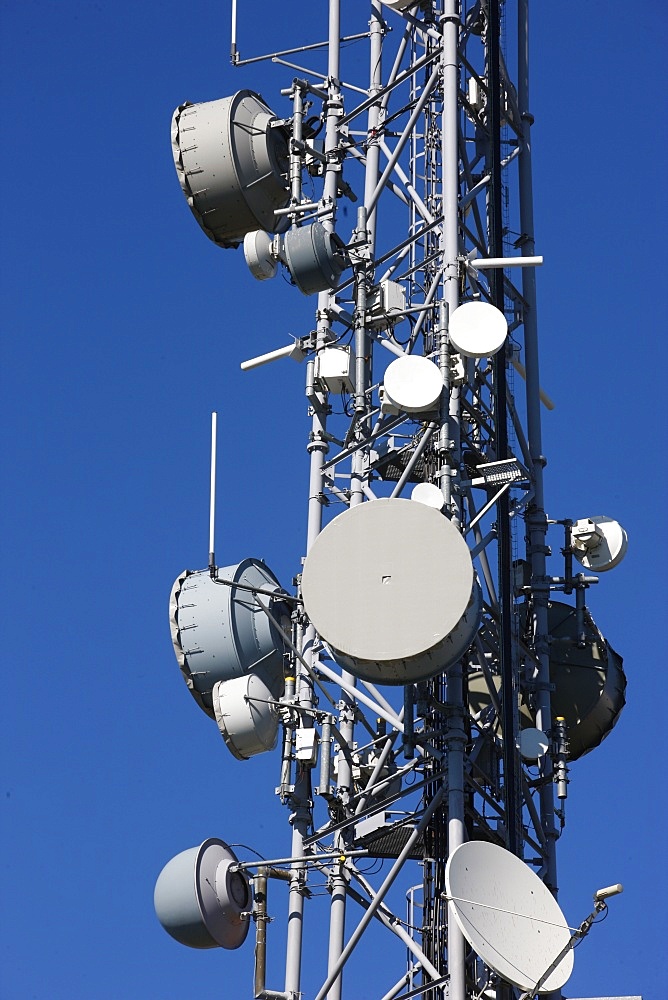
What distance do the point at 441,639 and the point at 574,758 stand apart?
291 inches

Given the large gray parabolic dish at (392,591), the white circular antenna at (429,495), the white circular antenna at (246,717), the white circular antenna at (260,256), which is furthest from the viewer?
the white circular antenna at (260,256)

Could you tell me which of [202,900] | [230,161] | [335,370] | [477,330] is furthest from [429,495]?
[230,161]

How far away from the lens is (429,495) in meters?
29.6

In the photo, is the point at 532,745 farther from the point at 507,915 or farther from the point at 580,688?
the point at 507,915

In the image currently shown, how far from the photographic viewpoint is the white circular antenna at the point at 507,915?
26188mm

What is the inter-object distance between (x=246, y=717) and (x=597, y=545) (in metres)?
6.90

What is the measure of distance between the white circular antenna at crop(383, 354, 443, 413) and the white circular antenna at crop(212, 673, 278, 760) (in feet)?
16.2

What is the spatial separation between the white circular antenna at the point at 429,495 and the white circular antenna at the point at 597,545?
4.74 meters

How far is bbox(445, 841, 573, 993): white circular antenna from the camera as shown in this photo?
26188mm

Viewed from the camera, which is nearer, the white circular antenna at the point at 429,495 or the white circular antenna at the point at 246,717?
the white circular antenna at the point at 429,495

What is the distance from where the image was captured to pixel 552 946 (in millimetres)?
26969

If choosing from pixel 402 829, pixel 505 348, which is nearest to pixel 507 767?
pixel 402 829

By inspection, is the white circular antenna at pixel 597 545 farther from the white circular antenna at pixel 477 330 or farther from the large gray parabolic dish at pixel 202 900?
the large gray parabolic dish at pixel 202 900

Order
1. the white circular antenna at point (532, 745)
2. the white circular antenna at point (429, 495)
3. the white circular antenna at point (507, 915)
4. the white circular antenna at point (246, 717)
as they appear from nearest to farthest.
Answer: the white circular antenna at point (507, 915) → the white circular antenna at point (429, 495) → the white circular antenna at point (246, 717) → the white circular antenna at point (532, 745)
